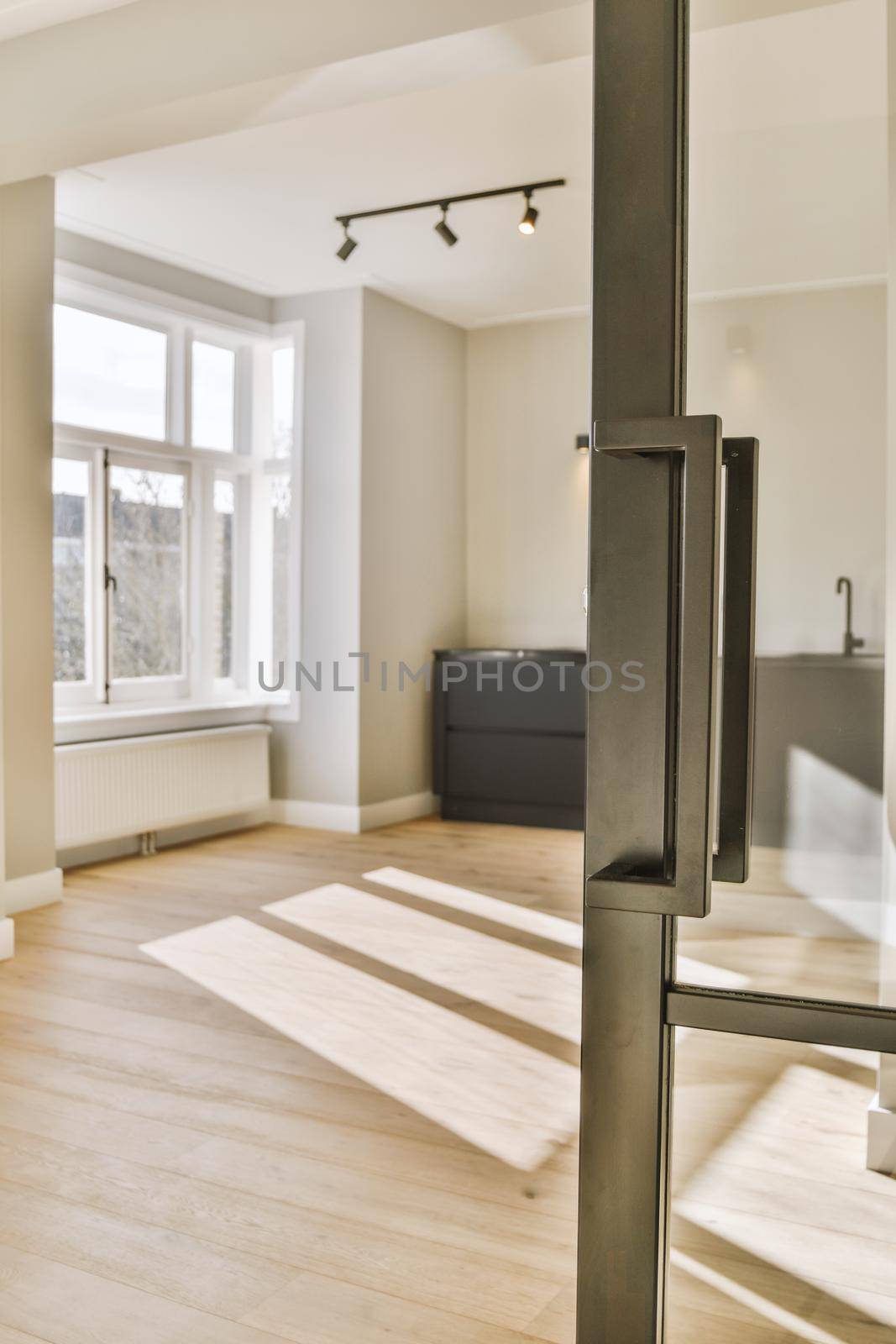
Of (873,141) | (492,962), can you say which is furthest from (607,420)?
(492,962)

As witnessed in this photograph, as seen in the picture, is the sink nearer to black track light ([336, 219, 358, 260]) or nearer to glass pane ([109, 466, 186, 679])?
black track light ([336, 219, 358, 260])

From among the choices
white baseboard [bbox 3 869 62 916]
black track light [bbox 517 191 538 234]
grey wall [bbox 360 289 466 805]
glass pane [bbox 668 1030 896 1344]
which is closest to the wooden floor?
glass pane [bbox 668 1030 896 1344]

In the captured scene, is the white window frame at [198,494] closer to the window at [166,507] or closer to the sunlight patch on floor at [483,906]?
the window at [166,507]

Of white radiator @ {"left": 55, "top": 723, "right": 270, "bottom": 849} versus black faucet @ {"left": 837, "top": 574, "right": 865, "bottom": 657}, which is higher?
black faucet @ {"left": 837, "top": 574, "right": 865, "bottom": 657}

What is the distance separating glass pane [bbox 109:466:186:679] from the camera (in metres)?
5.36

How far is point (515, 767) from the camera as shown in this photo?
20.1 ft

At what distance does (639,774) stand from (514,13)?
2151 mm

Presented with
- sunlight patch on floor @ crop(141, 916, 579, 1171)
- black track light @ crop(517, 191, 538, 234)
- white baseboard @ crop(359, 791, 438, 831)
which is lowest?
sunlight patch on floor @ crop(141, 916, 579, 1171)

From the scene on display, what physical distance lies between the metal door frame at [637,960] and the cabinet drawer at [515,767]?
482 cm

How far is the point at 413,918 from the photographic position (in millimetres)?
4168

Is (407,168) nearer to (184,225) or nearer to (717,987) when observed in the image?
(184,225)

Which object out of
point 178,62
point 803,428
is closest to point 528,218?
point 178,62

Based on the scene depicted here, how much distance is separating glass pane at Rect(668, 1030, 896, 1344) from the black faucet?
1.15 feet

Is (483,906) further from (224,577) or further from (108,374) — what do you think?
(108,374)
